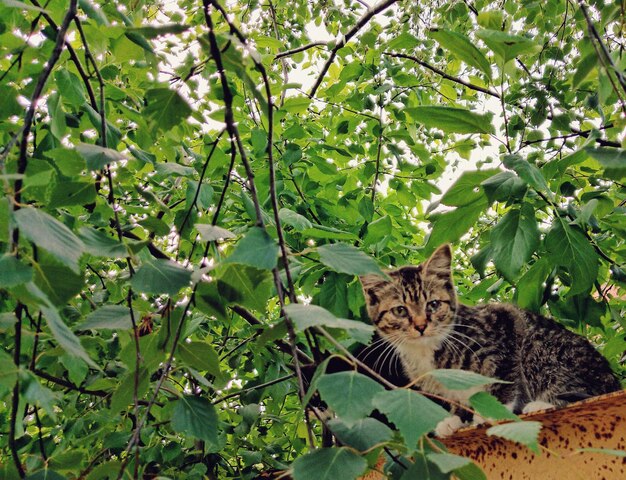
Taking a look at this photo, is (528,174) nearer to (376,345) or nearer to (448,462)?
(448,462)

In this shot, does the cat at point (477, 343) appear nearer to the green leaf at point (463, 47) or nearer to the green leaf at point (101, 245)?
the green leaf at point (463, 47)

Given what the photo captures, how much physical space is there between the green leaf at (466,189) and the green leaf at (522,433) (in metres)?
0.92

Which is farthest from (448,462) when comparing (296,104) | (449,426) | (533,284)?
(296,104)

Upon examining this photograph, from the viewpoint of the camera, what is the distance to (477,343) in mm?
2549

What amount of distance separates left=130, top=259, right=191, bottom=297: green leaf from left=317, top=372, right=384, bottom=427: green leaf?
272 millimetres

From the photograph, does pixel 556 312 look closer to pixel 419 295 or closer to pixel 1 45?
pixel 419 295

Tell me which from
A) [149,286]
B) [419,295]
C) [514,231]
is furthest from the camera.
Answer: [419,295]

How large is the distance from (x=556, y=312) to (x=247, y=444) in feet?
5.37


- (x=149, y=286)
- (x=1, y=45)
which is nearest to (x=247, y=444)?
(x=1, y=45)

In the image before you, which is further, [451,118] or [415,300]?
[415,300]

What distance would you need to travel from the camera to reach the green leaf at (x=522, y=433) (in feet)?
2.16

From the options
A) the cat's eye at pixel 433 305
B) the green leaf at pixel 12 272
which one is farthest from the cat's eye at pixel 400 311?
the green leaf at pixel 12 272

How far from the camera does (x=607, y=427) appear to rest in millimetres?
1354

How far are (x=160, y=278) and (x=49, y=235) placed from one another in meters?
0.23
